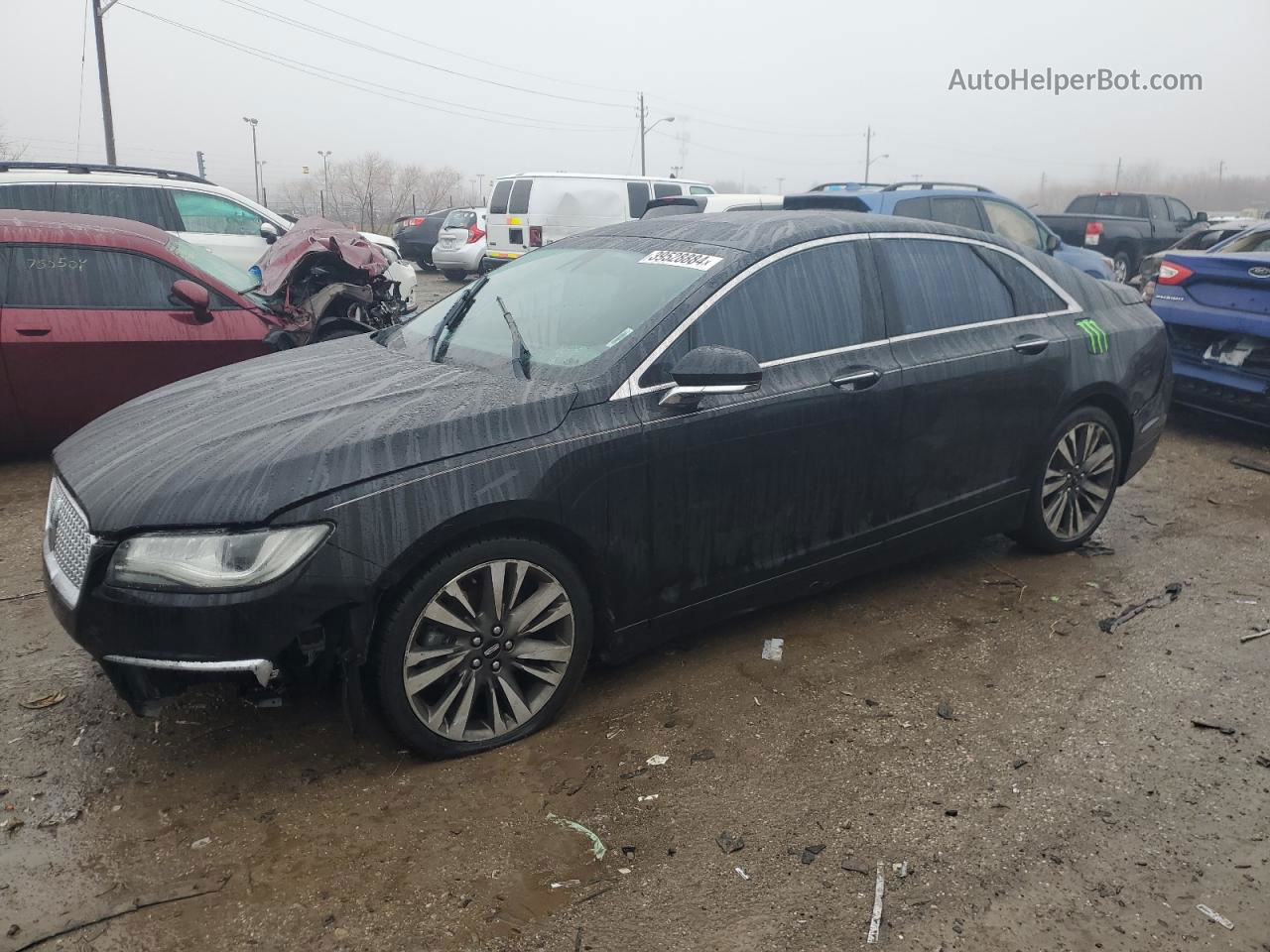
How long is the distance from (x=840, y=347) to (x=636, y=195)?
1370 cm

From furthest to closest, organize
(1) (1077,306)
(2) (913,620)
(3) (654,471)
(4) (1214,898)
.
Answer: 1. (1) (1077,306)
2. (2) (913,620)
3. (3) (654,471)
4. (4) (1214,898)

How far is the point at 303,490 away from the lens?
8.64 feet

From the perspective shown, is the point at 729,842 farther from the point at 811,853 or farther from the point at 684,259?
the point at 684,259

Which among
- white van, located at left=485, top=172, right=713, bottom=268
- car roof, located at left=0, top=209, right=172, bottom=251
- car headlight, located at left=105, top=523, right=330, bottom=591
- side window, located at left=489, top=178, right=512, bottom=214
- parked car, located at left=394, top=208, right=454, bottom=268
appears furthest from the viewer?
parked car, located at left=394, top=208, right=454, bottom=268

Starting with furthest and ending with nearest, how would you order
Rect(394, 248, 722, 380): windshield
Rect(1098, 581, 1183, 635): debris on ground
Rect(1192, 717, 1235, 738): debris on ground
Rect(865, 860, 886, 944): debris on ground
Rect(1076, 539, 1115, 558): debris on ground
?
Rect(1076, 539, 1115, 558): debris on ground, Rect(1098, 581, 1183, 635): debris on ground, Rect(394, 248, 722, 380): windshield, Rect(1192, 717, 1235, 738): debris on ground, Rect(865, 860, 886, 944): debris on ground

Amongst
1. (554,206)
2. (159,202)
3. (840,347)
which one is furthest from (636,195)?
(840,347)

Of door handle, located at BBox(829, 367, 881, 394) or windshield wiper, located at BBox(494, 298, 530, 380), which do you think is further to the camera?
door handle, located at BBox(829, 367, 881, 394)

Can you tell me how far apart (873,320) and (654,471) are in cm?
128

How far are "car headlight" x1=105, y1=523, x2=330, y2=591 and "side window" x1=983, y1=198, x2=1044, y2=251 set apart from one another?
8.68 metres

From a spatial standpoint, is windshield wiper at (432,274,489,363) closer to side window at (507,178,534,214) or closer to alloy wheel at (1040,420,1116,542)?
alloy wheel at (1040,420,1116,542)

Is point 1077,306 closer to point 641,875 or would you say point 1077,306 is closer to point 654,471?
point 654,471

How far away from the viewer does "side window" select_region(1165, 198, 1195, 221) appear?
19.4 meters

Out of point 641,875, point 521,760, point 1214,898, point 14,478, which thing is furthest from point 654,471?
point 14,478

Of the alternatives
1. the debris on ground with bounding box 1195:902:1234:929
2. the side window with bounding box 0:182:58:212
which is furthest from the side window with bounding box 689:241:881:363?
the side window with bounding box 0:182:58:212
